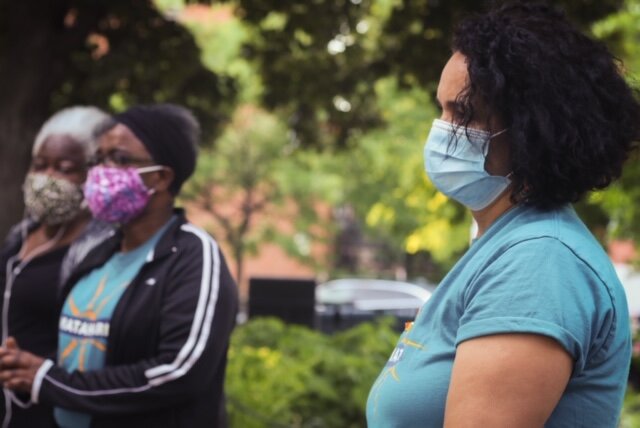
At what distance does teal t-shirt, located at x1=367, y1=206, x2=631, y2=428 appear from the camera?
1.69m

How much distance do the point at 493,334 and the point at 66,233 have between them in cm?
261

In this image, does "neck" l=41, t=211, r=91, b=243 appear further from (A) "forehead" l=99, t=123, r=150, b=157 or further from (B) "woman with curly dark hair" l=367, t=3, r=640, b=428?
(B) "woman with curly dark hair" l=367, t=3, r=640, b=428

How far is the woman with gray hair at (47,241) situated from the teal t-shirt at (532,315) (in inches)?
76.9

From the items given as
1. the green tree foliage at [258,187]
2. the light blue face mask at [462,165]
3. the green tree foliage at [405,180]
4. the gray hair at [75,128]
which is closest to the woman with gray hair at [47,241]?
the gray hair at [75,128]

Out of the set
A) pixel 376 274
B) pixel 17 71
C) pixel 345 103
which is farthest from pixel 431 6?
pixel 376 274

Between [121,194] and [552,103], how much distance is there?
1.94m

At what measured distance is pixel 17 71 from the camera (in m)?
7.70

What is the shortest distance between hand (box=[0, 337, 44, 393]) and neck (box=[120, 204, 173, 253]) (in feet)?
1.64

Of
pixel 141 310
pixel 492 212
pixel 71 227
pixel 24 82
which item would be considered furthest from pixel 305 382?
pixel 492 212

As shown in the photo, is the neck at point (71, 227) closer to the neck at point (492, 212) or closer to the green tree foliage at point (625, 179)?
the neck at point (492, 212)

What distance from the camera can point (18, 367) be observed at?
3.18m

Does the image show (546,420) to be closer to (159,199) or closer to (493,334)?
(493,334)

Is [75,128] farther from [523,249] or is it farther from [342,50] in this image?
[342,50]

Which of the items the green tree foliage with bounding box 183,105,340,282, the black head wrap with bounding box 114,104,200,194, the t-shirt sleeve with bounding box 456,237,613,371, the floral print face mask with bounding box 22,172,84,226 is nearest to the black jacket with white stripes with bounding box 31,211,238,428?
the black head wrap with bounding box 114,104,200,194
